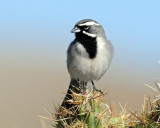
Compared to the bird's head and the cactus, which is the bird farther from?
the cactus

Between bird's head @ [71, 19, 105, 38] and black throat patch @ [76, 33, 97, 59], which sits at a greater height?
bird's head @ [71, 19, 105, 38]

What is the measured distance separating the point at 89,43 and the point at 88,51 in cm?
14

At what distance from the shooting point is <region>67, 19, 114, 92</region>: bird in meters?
4.51

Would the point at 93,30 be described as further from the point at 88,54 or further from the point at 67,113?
the point at 67,113

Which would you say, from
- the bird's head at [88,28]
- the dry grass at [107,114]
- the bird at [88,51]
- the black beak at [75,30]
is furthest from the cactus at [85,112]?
the bird's head at [88,28]

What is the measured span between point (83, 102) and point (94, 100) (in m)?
0.12

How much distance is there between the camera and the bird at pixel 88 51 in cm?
451

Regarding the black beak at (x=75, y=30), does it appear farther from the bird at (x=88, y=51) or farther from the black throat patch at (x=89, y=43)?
the black throat patch at (x=89, y=43)

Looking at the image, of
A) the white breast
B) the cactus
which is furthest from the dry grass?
the white breast

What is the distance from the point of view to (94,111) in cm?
300

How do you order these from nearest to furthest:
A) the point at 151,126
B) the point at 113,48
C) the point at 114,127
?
1. the point at 151,126
2. the point at 114,127
3. the point at 113,48

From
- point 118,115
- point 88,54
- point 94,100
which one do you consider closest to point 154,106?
point 118,115

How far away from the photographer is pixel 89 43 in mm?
4527

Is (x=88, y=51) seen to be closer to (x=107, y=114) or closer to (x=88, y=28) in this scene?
(x=88, y=28)
